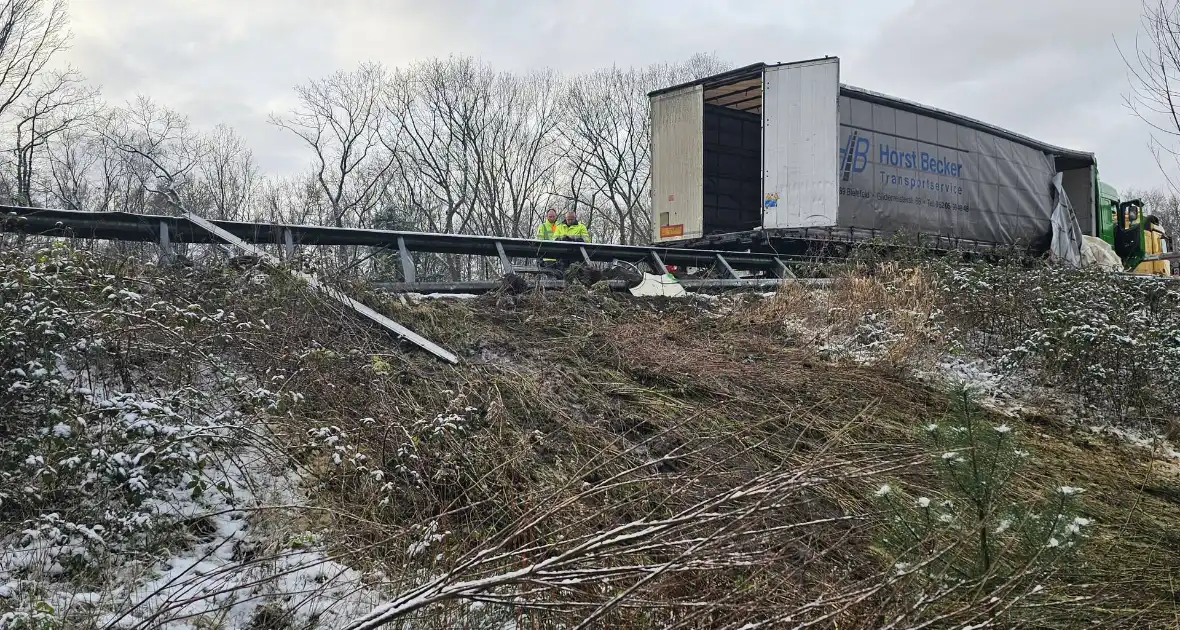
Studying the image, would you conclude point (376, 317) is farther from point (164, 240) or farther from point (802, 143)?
point (802, 143)

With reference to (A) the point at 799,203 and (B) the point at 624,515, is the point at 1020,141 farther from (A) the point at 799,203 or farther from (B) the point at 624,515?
(B) the point at 624,515

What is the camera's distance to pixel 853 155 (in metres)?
11.9

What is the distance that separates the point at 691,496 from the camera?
354 centimetres

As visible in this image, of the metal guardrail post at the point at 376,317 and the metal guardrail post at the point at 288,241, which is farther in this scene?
the metal guardrail post at the point at 288,241

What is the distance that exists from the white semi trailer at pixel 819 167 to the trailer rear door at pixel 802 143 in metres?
0.01

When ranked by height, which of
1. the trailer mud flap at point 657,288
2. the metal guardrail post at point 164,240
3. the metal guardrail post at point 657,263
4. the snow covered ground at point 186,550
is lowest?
the snow covered ground at point 186,550

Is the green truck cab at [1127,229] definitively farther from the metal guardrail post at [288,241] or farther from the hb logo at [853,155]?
the metal guardrail post at [288,241]

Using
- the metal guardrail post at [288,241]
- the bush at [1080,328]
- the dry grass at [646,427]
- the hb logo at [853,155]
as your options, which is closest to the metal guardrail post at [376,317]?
the dry grass at [646,427]

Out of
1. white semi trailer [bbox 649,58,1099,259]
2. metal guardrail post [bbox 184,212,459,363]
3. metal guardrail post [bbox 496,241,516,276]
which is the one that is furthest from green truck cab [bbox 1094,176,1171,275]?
metal guardrail post [bbox 184,212,459,363]

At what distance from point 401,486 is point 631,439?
1572mm

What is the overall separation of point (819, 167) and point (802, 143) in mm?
424

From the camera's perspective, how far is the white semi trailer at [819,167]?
11273 mm

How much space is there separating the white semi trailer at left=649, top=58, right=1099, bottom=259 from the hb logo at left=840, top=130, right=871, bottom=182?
2cm

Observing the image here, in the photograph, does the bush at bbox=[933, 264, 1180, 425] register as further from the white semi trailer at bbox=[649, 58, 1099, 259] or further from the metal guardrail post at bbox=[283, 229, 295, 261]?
the metal guardrail post at bbox=[283, 229, 295, 261]
